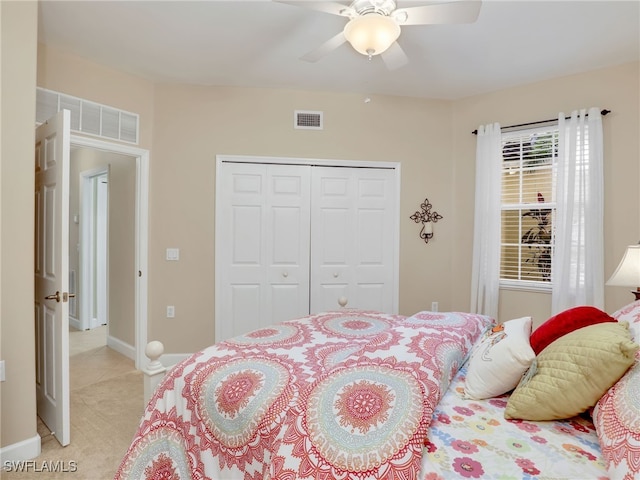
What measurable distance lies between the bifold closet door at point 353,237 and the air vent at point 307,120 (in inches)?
16.9

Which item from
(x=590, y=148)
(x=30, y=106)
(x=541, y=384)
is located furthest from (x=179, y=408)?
(x=590, y=148)

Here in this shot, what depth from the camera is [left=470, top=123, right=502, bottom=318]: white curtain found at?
348 cm


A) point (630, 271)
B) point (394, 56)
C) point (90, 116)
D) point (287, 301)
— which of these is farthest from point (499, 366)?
point (90, 116)

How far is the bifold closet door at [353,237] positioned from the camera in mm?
3652

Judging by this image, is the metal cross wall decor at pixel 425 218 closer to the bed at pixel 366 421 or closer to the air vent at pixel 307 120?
the air vent at pixel 307 120

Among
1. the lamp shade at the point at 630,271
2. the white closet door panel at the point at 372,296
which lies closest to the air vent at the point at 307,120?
the white closet door panel at the point at 372,296

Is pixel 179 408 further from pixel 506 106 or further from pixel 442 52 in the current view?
pixel 506 106

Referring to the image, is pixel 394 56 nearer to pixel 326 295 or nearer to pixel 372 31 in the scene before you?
pixel 372 31

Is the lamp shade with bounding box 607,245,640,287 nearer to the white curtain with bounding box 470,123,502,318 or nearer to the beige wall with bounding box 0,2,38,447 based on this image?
the white curtain with bounding box 470,123,502,318

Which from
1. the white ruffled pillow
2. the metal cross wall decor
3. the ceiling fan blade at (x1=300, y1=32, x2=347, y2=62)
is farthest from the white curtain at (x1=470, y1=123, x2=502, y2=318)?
the white ruffled pillow

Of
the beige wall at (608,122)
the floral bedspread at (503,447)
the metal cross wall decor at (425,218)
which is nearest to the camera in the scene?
the floral bedspread at (503,447)

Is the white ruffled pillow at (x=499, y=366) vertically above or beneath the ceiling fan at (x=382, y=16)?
beneath

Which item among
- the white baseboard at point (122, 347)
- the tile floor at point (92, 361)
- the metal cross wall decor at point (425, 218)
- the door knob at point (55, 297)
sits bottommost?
the tile floor at point (92, 361)

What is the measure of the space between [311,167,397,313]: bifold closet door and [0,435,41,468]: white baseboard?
2.28 m
